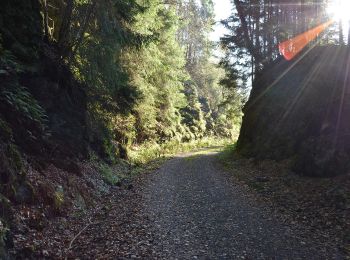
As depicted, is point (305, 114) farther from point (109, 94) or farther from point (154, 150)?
point (154, 150)

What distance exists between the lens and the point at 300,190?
10.3 m

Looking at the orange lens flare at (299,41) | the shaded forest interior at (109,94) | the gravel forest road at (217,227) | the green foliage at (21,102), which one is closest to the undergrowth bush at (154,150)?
the shaded forest interior at (109,94)

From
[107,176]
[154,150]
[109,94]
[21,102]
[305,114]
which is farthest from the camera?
[154,150]

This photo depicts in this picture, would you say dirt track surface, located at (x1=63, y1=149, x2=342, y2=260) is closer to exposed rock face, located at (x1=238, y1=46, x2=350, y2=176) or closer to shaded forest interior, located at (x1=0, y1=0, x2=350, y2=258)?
shaded forest interior, located at (x1=0, y1=0, x2=350, y2=258)

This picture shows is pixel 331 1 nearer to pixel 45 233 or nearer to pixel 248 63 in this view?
pixel 248 63

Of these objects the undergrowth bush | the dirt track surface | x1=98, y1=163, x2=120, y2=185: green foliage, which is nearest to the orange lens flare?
the undergrowth bush

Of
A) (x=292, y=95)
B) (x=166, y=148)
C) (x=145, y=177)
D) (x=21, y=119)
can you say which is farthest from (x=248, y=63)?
(x=21, y=119)

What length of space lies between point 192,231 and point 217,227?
0.65 meters

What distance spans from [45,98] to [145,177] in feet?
20.2

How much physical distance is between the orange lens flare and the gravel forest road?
11.4 metres

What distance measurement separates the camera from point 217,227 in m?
8.05

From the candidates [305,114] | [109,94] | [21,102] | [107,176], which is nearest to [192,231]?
[21,102]

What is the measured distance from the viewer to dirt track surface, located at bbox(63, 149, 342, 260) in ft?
21.4

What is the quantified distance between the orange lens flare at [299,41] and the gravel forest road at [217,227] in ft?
37.2
